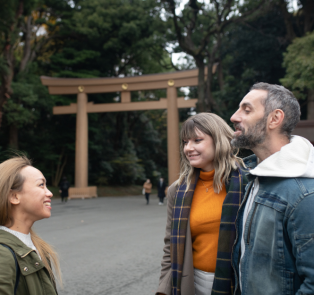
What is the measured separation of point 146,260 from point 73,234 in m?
Result: 2.99

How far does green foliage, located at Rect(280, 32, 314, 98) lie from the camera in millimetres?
12227

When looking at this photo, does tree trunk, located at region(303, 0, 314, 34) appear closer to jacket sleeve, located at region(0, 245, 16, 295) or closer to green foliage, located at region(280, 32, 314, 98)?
green foliage, located at region(280, 32, 314, 98)

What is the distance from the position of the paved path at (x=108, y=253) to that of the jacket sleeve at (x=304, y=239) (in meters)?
2.95

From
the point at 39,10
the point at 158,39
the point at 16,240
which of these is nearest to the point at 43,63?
the point at 39,10

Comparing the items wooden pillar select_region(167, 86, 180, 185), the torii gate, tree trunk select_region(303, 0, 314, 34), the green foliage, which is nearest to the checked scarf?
the green foliage

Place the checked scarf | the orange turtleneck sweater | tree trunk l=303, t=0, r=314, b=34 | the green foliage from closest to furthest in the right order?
the checked scarf
the orange turtleneck sweater
the green foliage
tree trunk l=303, t=0, r=314, b=34

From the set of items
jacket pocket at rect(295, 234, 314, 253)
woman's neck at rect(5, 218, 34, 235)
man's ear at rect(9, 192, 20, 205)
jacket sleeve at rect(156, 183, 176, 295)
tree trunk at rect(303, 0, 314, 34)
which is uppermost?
tree trunk at rect(303, 0, 314, 34)

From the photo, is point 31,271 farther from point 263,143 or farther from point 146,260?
point 146,260

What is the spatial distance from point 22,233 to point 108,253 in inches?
170

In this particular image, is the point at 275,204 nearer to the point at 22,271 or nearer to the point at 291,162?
the point at 291,162

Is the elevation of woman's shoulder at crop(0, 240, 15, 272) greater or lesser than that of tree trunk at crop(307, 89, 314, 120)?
lesser

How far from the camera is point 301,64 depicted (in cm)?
1277

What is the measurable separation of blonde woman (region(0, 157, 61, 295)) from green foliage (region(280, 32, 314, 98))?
1222 cm

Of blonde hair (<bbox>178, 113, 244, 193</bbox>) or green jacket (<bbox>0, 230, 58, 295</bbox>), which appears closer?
green jacket (<bbox>0, 230, 58, 295</bbox>)
